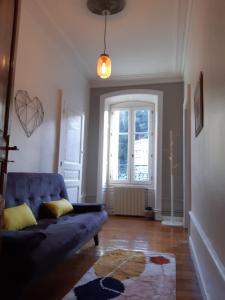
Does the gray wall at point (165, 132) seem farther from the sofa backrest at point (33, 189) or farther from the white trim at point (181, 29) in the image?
the sofa backrest at point (33, 189)

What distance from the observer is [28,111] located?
10.3 feet

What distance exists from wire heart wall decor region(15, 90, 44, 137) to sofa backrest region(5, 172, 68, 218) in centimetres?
65

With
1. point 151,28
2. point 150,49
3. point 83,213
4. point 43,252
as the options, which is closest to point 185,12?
point 151,28

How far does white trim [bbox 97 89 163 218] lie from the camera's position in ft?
16.5

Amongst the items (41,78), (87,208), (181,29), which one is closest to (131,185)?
(87,208)

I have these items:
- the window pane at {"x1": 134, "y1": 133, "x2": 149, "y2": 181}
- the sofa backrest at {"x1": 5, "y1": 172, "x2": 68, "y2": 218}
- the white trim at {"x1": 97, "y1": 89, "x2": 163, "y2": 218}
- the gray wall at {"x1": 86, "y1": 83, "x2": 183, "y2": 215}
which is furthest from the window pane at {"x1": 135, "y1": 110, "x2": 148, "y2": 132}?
the sofa backrest at {"x1": 5, "y1": 172, "x2": 68, "y2": 218}

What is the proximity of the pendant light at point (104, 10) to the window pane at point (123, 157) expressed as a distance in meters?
2.85

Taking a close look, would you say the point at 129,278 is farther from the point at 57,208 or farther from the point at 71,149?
the point at 71,149

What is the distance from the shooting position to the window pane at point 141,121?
5.70 meters

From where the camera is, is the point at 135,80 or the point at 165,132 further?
the point at 135,80

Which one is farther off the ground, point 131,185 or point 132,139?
point 132,139

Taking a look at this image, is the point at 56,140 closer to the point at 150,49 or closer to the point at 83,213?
the point at 83,213

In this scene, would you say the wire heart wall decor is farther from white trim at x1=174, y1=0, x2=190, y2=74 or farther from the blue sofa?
white trim at x1=174, y1=0, x2=190, y2=74

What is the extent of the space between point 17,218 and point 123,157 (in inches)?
150
